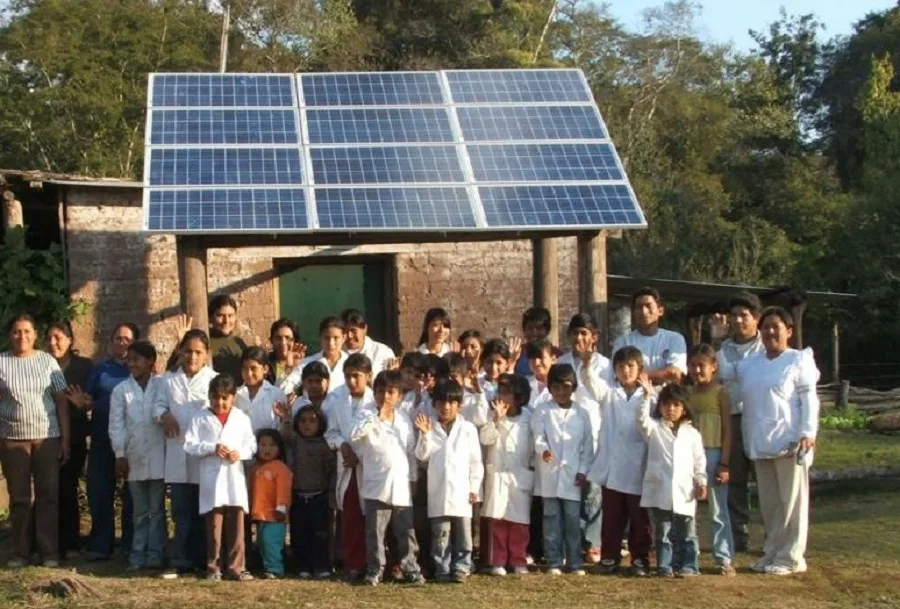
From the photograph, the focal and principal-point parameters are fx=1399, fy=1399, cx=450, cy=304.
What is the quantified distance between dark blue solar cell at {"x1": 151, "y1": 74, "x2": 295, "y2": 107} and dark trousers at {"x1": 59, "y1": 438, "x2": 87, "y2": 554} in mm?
3451

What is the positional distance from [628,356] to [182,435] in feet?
8.80

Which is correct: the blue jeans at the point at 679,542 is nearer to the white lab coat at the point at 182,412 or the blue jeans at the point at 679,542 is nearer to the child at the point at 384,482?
the child at the point at 384,482

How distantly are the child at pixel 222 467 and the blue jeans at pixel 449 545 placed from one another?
3.58ft

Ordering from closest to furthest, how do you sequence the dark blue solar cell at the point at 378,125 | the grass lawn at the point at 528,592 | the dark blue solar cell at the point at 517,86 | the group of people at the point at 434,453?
the grass lawn at the point at 528,592 < the group of people at the point at 434,453 < the dark blue solar cell at the point at 378,125 < the dark blue solar cell at the point at 517,86

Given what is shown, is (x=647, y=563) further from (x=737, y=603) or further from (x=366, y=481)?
(x=366, y=481)

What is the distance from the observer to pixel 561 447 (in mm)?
8203

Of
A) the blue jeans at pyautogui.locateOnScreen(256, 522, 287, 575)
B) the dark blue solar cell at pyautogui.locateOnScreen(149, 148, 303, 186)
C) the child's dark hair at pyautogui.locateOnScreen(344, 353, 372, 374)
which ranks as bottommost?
the blue jeans at pyautogui.locateOnScreen(256, 522, 287, 575)

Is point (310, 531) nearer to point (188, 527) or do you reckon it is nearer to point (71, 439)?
point (188, 527)

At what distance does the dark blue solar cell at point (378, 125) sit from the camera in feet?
36.2

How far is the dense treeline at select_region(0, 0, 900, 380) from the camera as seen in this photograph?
90.9 feet

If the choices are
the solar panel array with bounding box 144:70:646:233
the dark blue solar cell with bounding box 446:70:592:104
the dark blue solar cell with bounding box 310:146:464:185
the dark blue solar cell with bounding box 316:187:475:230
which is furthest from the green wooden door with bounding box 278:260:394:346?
the dark blue solar cell with bounding box 316:187:475:230

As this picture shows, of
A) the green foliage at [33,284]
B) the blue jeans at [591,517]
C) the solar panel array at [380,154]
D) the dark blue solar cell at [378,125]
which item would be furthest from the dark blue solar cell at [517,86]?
the blue jeans at [591,517]

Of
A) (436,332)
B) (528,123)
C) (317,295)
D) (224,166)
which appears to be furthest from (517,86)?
(436,332)

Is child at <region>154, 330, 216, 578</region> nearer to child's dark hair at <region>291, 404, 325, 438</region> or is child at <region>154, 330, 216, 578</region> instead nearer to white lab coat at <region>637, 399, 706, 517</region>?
child's dark hair at <region>291, 404, 325, 438</region>
